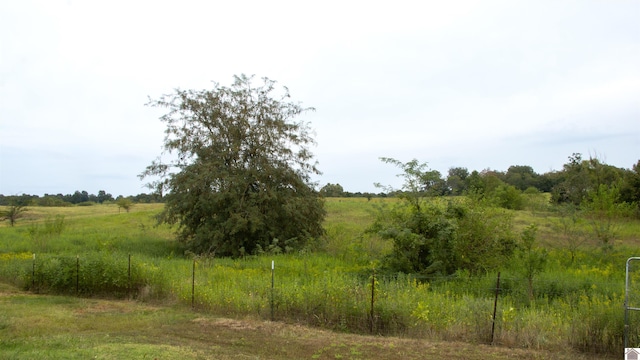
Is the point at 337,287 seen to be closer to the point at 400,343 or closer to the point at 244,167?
the point at 400,343

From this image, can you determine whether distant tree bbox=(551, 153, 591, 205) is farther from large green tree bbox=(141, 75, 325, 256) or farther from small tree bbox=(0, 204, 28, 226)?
small tree bbox=(0, 204, 28, 226)

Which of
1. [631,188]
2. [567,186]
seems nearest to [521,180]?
[567,186]

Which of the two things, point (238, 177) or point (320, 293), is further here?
point (238, 177)

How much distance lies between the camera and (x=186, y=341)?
26.6 ft

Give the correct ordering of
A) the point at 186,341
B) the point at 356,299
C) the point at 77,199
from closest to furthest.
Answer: the point at 186,341 → the point at 356,299 → the point at 77,199

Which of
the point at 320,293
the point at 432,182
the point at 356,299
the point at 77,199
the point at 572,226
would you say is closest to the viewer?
the point at 356,299

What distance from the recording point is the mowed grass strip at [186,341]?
7027mm

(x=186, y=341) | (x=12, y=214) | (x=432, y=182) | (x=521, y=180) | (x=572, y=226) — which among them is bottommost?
(x=186, y=341)

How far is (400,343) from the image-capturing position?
7.75m

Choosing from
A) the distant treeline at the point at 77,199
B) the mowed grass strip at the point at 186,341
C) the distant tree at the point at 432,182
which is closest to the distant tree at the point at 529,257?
the distant tree at the point at 432,182

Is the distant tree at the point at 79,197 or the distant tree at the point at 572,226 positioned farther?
the distant tree at the point at 79,197

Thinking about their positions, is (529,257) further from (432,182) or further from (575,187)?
(575,187)

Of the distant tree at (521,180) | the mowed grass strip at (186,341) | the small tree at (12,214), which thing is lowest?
the mowed grass strip at (186,341)

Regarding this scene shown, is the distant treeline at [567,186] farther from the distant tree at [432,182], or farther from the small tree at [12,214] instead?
the small tree at [12,214]
